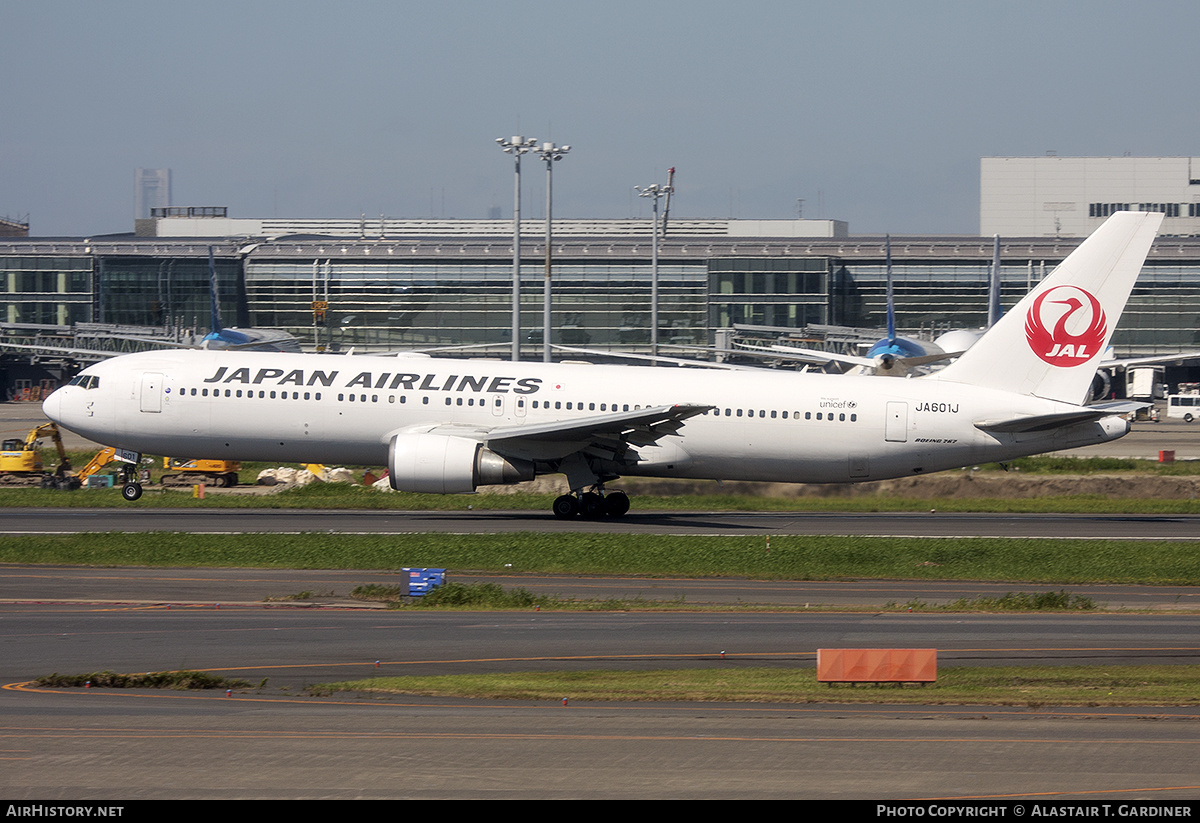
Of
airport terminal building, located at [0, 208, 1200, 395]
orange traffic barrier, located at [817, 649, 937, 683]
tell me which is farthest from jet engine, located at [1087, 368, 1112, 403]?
orange traffic barrier, located at [817, 649, 937, 683]

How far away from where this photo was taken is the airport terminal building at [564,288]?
123 metres

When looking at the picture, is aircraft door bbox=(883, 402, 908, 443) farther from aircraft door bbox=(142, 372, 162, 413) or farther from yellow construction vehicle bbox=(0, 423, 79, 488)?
yellow construction vehicle bbox=(0, 423, 79, 488)

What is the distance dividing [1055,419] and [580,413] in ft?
44.2

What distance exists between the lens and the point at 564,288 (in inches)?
4948

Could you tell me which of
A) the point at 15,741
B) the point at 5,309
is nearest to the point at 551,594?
the point at 15,741

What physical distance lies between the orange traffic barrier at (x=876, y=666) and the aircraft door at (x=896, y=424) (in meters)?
19.1

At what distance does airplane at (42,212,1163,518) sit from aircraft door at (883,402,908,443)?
0.06m

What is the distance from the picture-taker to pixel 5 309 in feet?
426

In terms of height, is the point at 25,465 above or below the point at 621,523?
above

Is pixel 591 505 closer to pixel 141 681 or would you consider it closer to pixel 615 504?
pixel 615 504

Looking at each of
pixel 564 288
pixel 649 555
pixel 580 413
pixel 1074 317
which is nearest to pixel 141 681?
pixel 649 555

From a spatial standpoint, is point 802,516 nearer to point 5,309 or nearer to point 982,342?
point 982,342

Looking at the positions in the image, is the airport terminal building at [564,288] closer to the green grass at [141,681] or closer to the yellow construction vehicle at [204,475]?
the yellow construction vehicle at [204,475]

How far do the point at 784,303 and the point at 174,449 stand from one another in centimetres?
9448
